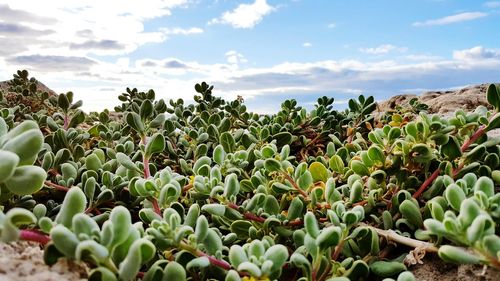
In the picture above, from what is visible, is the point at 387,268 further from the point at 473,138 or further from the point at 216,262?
the point at 473,138

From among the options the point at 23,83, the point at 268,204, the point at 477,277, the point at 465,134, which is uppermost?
the point at 23,83

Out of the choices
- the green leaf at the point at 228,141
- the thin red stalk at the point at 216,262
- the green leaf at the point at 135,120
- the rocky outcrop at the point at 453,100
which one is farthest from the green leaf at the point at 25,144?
the rocky outcrop at the point at 453,100

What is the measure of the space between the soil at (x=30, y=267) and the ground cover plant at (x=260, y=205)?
40 millimetres

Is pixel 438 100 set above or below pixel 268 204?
above

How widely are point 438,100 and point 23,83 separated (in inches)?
123

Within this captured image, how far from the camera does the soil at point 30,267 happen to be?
890mm

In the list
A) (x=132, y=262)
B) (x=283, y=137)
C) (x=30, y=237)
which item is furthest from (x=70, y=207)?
(x=283, y=137)

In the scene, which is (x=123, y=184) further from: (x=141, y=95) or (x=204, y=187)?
(x=141, y=95)

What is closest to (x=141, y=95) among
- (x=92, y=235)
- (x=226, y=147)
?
(x=226, y=147)

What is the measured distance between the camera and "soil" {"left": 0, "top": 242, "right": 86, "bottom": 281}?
0.89 m

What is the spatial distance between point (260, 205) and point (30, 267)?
28.4 inches

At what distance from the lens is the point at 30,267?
923 millimetres

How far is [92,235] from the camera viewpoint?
89cm

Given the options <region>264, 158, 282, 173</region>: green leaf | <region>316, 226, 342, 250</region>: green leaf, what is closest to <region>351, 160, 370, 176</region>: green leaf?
<region>264, 158, 282, 173</region>: green leaf
